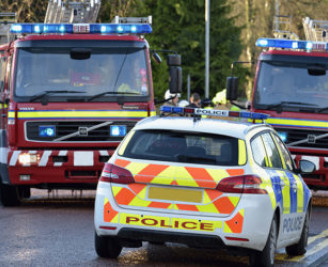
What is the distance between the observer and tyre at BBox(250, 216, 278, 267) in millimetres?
9549

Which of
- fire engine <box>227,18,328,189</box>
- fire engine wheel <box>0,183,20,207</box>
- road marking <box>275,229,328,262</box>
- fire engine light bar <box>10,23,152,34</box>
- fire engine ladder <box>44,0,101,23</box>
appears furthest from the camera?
fire engine ladder <box>44,0,101,23</box>

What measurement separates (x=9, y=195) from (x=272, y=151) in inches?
256

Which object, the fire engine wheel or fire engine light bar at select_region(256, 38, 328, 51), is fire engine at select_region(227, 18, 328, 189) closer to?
fire engine light bar at select_region(256, 38, 328, 51)

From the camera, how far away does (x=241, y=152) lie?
9.66 m

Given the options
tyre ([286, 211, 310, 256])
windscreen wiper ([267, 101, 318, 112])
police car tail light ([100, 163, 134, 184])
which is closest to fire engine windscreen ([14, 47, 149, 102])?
windscreen wiper ([267, 101, 318, 112])

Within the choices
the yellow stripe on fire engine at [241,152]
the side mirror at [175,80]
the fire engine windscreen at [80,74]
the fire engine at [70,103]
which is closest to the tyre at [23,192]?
the fire engine at [70,103]

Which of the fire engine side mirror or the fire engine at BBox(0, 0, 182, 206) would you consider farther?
the fire engine side mirror

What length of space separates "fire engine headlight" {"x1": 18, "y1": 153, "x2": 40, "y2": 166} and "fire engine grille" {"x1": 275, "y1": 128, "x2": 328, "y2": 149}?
14.1 feet

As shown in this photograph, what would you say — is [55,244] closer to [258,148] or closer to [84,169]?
[258,148]

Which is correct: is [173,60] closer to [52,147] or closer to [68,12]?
[52,147]

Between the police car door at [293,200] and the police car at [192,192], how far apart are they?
1.15 feet

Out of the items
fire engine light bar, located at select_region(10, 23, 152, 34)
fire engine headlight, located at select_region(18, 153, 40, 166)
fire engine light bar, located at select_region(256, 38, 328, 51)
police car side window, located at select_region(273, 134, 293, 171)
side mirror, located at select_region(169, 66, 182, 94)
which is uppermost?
fire engine light bar, located at select_region(10, 23, 152, 34)

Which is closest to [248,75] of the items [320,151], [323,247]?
[320,151]

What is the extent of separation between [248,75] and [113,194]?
5388 cm
